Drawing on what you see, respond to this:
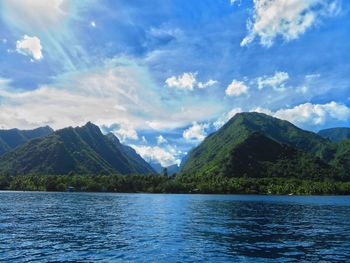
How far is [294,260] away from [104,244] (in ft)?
76.4

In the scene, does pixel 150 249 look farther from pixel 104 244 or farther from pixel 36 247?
pixel 36 247

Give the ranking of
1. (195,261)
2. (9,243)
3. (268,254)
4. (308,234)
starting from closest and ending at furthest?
(195,261)
(268,254)
(9,243)
(308,234)

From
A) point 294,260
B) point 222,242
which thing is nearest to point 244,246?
point 222,242

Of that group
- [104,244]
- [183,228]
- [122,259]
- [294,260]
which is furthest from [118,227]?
[294,260]

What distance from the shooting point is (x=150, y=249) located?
47.1 m

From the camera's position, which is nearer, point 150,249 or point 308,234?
point 150,249

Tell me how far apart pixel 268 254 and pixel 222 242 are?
30.7ft

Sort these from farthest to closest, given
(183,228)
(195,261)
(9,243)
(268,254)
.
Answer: (183,228) → (9,243) → (268,254) → (195,261)

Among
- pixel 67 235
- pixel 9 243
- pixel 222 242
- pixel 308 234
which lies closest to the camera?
pixel 9 243

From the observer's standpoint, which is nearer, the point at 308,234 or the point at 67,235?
the point at 67,235

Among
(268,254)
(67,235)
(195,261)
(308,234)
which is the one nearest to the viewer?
(195,261)

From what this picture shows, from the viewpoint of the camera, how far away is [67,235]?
58531mm

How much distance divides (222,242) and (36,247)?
24034mm

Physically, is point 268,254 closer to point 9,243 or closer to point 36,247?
point 36,247
